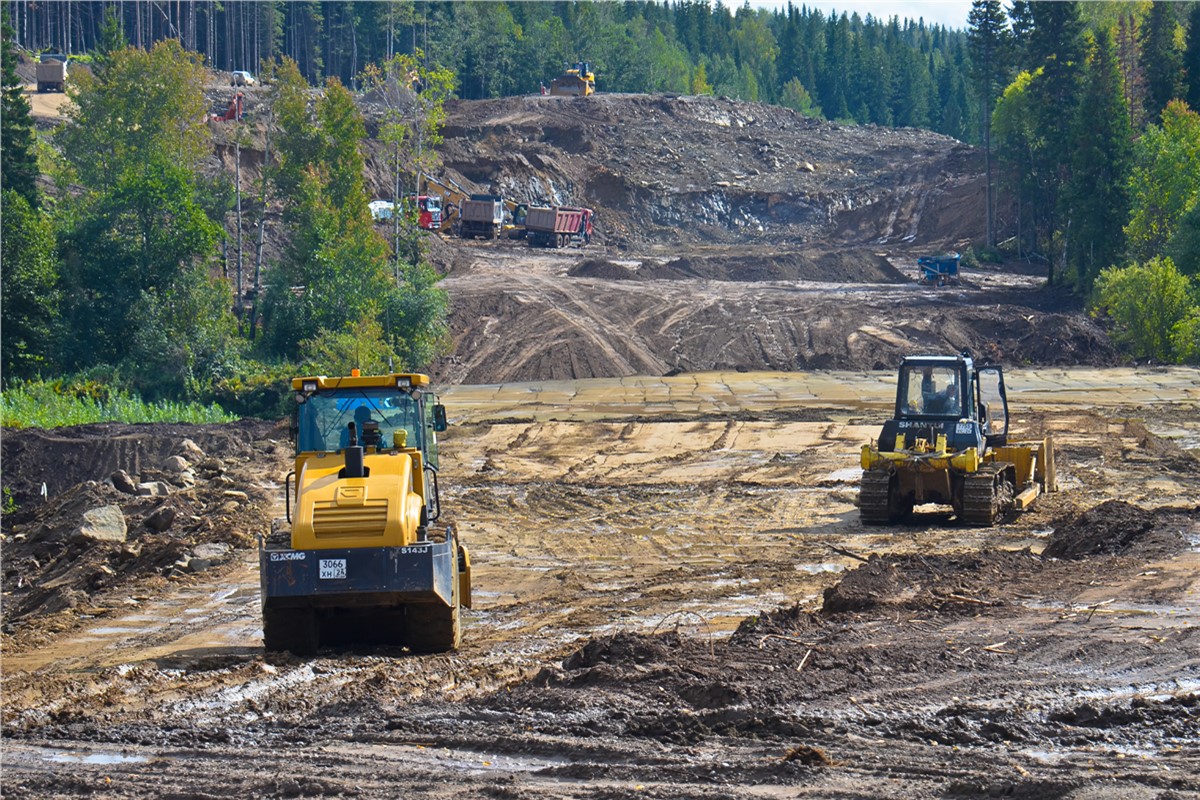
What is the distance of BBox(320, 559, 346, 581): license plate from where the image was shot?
11.0 m

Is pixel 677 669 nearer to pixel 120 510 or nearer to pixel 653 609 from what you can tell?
pixel 653 609

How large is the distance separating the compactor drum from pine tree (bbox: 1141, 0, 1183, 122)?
51699mm

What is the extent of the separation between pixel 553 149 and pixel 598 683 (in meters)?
78.1

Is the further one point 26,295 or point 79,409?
point 26,295

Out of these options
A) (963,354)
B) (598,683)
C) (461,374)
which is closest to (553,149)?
(461,374)

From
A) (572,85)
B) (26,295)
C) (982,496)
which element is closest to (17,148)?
(26,295)

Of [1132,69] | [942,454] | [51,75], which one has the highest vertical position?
[51,75]

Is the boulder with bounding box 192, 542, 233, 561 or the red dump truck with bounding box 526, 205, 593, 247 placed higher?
the red dump truck with bounding box 526, 205, 593, 247

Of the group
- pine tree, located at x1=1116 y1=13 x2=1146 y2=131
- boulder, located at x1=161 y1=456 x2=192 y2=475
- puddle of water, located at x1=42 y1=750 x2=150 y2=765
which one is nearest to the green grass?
boulder, located at x1=161 y1=456 x2=192 y2=475

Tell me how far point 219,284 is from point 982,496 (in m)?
31.8

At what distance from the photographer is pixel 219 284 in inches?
1766

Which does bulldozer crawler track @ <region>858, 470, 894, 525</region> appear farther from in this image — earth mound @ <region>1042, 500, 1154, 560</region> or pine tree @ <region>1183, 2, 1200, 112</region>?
pine tree @ <region>1183, 2, 1200, 112</region>

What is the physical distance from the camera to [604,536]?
65.5 feet

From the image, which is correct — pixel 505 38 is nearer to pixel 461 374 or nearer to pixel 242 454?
pixel 461 374
